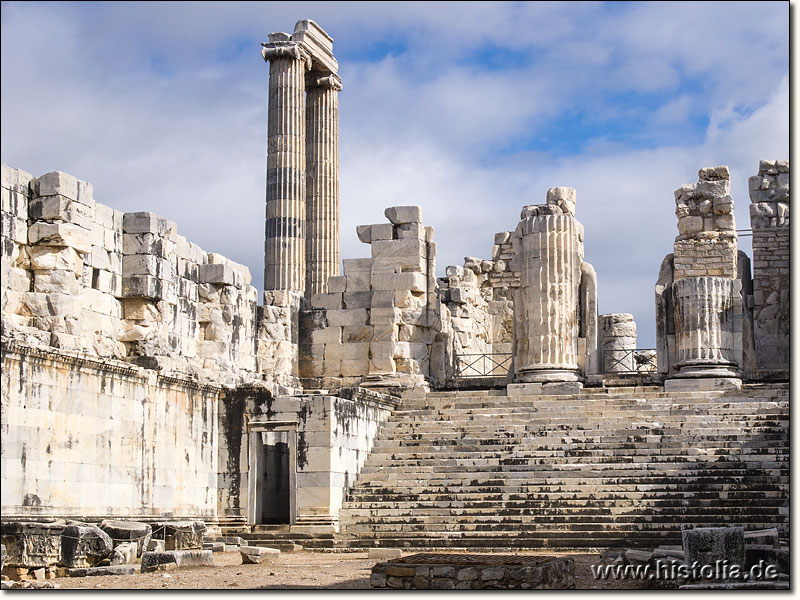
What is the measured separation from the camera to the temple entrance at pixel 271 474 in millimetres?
21125

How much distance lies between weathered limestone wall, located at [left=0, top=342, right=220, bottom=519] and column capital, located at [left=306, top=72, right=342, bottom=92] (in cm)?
1628

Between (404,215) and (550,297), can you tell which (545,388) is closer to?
(550,297)

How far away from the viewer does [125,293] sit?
21.7 meters

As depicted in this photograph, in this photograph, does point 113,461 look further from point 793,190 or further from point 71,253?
point 793,190

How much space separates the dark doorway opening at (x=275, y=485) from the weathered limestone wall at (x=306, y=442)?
2.01 ft

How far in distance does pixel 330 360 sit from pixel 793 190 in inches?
570

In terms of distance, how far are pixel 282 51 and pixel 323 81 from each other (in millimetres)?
2078

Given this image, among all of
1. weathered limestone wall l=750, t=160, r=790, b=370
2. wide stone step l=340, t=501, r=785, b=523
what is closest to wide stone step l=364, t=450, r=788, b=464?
wide stone step l=340, t=501, r=785, b=523

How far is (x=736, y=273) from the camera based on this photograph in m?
27.2

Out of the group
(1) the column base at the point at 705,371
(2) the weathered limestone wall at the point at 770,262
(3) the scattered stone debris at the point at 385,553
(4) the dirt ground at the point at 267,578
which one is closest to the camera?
(4) the dirt ground at the point at 267,578

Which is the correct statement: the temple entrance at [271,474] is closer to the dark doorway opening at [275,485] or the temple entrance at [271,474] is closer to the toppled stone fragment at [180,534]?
the dark doorway opening at [275,485]

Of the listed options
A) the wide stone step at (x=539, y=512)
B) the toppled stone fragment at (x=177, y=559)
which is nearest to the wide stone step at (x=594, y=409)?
the wide stone step at (x=539, y=512)

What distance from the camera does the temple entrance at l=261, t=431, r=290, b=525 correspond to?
22.3 meters

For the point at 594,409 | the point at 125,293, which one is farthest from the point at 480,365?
the point at 125,293
